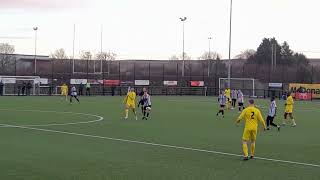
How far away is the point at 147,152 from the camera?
594 inches

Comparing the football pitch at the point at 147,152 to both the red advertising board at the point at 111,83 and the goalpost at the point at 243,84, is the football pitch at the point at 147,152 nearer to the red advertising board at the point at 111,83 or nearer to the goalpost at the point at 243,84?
the red advertising board at the point at 111,83

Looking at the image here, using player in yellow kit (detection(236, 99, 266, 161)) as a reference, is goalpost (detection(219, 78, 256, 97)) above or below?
above

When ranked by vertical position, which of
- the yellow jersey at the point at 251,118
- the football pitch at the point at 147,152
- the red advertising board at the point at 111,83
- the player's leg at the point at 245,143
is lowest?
the football pitch at the point at 147,152

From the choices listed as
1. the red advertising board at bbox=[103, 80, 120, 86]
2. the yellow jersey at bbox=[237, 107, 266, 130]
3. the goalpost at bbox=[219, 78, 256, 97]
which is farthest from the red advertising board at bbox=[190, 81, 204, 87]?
the yellow jersey at bbox=[237, 107, 266, 130]

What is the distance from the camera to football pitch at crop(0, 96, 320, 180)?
11.7 m

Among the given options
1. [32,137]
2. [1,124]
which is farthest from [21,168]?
[1,124]

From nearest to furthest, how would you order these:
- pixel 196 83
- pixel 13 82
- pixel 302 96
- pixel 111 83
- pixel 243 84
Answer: pixel 13 82, pixel 302 96, pixel 111 83, pixel 196 83, pixel 243 84

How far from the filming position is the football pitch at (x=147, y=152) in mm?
11664

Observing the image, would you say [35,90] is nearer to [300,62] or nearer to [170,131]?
[170,131]

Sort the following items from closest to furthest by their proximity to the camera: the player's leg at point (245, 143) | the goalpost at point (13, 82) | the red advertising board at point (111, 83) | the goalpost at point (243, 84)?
the player's leg at point (245, 143) < the goalpost at point (13, 82) < the red advertising board at point (111, 83) < the goalpost at point (243, 84)

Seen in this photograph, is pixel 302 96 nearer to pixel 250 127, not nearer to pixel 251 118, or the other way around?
pixel 251 118

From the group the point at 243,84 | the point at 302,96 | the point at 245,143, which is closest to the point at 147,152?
the point at 245,143

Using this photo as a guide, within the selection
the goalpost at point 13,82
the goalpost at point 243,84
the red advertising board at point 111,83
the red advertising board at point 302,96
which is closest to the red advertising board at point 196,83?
the goalpost at point 243,84

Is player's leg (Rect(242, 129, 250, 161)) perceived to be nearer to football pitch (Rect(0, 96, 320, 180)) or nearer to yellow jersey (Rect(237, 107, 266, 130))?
yellow jersey (Rect(237, 107, 266, 130))
